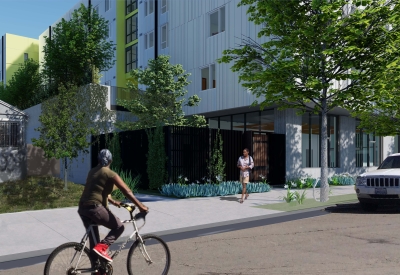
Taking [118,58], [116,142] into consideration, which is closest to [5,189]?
[116,142]

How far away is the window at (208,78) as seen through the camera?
951 inches

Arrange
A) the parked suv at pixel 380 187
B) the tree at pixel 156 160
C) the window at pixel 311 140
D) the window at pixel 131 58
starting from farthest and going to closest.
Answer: the window at pixel 131 58, the window at pixel 311 140, the tree at pixel 156 160, the parked suv at pixel 380 187

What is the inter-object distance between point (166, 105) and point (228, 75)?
370cm

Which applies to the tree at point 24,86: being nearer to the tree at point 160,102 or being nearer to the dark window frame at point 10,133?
the tree at point 160,102

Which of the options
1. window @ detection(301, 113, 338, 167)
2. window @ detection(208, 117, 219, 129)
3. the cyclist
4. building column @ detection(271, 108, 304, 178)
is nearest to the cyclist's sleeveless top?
the cyclist

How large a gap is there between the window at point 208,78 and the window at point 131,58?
13.4 metres

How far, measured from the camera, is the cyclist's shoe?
506cm

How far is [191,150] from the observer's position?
17.4 metres

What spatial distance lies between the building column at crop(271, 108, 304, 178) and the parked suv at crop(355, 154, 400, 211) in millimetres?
8605

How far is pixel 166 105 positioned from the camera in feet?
76.4

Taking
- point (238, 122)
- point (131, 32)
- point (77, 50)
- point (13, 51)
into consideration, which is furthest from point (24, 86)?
point (238, 122)

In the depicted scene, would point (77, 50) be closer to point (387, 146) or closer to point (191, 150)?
point (191, 150)

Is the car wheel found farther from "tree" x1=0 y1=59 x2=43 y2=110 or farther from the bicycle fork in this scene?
"tree" x1=0 y1=59 x2=43 y2=110

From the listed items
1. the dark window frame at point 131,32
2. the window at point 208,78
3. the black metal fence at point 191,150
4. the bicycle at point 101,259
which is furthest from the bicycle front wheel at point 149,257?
the dark window frame at point 131,32
